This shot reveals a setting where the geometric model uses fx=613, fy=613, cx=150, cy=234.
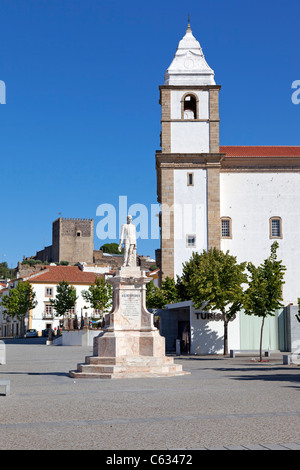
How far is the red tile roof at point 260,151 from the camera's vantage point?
48.8 metres

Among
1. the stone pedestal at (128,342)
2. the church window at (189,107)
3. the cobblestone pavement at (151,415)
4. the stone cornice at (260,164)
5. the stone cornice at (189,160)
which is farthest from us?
the church window at (189,107)

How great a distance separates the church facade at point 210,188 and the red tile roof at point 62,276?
43.1 m

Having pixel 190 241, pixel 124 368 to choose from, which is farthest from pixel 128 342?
pixel 190 241

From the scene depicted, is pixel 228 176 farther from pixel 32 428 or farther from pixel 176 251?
pixel 32 428

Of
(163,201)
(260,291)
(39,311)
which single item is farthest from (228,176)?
(39,311)

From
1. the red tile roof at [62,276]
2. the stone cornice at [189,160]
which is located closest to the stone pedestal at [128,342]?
the stone cornice at [189,160]

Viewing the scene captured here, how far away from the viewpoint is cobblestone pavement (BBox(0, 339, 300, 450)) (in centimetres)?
729

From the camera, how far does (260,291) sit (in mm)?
27484

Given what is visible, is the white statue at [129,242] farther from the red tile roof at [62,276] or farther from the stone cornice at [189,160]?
the red tile roof at [62,276]

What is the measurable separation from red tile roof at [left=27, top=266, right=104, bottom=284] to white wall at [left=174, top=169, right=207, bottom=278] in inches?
1691

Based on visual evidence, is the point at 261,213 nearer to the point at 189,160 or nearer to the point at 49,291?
the point at 189,160

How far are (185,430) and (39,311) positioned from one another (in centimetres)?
7956

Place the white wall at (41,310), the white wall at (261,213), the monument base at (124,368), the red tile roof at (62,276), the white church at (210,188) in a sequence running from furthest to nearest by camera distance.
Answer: the red tile roof at (62,276) → the white wall at (41,310) → the white wall at (261,213) → the white church at (210,188) → the monument base at (124,368)

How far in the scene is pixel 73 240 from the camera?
142625 millimetres
